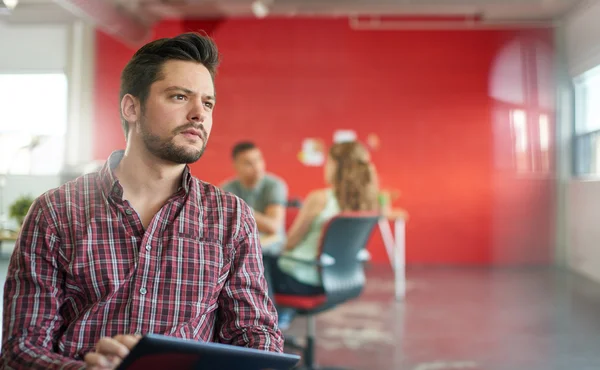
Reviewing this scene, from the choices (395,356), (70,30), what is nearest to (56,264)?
(70,30)

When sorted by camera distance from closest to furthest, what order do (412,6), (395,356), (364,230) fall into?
(364,230), (395,356), (412,6)

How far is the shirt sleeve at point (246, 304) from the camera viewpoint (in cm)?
118

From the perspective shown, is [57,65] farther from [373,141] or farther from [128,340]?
[373,141]

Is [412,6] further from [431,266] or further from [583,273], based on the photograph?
[583,273]

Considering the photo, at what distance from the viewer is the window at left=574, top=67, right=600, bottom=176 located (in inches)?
89.7

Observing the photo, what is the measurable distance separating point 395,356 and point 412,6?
12.0 ft

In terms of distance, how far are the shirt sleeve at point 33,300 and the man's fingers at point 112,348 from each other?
0.09m

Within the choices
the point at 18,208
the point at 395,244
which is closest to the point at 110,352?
the point at 18,208

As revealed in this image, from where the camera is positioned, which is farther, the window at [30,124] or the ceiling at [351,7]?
the ceiling at [351,7]

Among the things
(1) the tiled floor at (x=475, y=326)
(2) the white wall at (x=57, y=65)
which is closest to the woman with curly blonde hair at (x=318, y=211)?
(1) the tiled floor at (x=475, y=326)

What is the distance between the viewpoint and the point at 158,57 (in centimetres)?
121

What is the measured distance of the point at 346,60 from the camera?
6188 mm

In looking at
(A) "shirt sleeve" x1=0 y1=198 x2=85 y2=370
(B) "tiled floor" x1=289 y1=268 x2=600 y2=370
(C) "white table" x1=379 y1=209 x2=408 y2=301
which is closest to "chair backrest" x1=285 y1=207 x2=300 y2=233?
(C) "white table" x1=379 y1=209 x2=408 y2=301

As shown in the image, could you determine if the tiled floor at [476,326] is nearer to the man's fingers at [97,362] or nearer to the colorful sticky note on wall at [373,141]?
the colorful sticky note on wall at [373,141]
